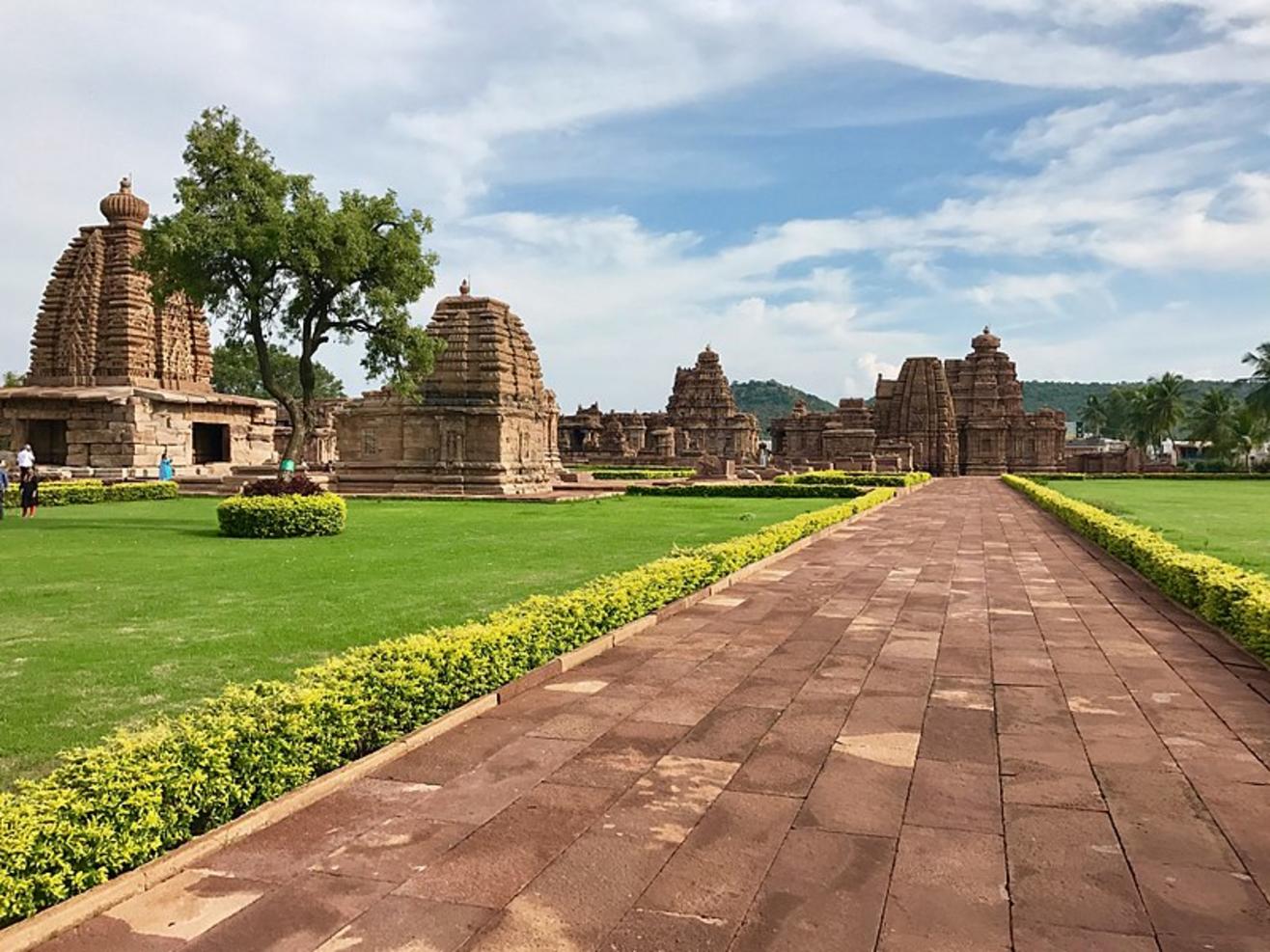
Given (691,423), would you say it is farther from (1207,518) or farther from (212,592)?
(212,592)

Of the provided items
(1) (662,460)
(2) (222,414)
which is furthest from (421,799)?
(1) (662,460)

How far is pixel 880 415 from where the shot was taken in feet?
204

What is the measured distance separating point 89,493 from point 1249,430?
62.0 metres

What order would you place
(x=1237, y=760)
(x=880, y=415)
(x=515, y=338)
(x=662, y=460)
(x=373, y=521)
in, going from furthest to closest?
1. (x=880, y=415)
2. (x=662, y=460)
3. (x=515, y=338)
4. (x=373, y=521)
5. (x=1237, y=760)

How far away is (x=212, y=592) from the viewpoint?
9.35 meters

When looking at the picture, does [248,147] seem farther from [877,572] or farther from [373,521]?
[877,572]

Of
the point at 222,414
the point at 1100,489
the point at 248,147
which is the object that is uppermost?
the point at 248,147

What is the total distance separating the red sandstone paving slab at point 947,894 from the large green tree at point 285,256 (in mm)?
18054

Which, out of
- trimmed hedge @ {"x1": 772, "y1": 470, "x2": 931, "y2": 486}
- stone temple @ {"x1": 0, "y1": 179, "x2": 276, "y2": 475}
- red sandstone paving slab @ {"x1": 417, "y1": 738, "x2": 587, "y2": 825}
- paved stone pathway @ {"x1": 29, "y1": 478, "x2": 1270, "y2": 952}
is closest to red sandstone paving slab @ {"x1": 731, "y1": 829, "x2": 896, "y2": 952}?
paved stone pathway @ {"x1": 29, "y1": 478, "x2": 1270, "y2": 952}

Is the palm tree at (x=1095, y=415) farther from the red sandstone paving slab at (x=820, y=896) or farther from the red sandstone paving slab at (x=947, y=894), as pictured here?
the red sandstone paving slab at (x=820, y=896)

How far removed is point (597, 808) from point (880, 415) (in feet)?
200

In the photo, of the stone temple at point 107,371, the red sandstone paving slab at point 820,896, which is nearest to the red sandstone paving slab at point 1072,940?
the red sandstone paving slab at point 820,896

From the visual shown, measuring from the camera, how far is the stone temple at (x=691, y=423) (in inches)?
2751

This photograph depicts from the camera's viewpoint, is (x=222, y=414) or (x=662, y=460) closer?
(x=222, y=414)
